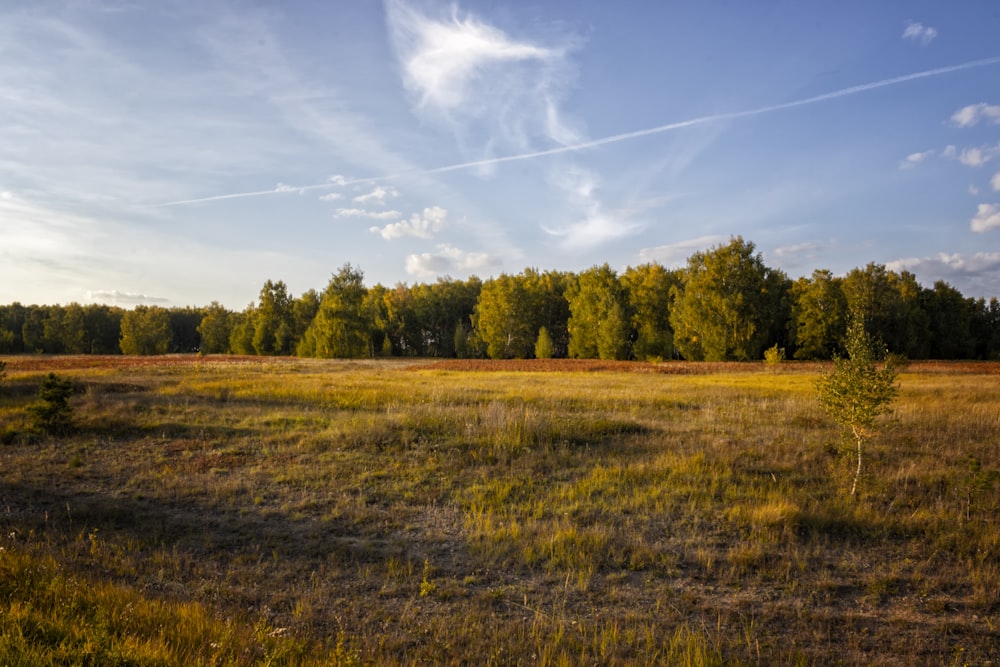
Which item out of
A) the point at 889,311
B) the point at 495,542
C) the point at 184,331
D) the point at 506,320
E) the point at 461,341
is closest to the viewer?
the point at 495,542

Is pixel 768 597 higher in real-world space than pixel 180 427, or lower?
lower

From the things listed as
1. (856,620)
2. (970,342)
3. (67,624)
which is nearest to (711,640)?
(856,620)

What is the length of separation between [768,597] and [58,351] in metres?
115

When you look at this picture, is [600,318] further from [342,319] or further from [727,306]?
[342,319]

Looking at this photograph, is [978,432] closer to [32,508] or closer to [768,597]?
[768,597]

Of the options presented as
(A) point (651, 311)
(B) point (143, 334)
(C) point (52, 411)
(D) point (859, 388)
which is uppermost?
(A) point (651, 311)

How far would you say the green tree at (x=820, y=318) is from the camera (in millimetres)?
63625

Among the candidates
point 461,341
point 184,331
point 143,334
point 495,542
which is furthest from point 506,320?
point 184,331

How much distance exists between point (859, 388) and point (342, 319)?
61.7 m

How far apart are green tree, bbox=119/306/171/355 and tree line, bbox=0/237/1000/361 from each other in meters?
0.22

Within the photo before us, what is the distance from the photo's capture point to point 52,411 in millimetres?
15477

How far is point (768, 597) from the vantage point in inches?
268

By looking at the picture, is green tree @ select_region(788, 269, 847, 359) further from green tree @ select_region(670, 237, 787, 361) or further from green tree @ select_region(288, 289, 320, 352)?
green tree @ select_region(288, 289, 320, 352)

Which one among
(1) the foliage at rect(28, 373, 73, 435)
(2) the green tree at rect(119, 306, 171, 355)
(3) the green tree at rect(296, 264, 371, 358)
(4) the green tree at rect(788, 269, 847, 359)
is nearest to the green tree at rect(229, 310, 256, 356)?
(2) the green tree at rect(119, 306, 171, 355)
